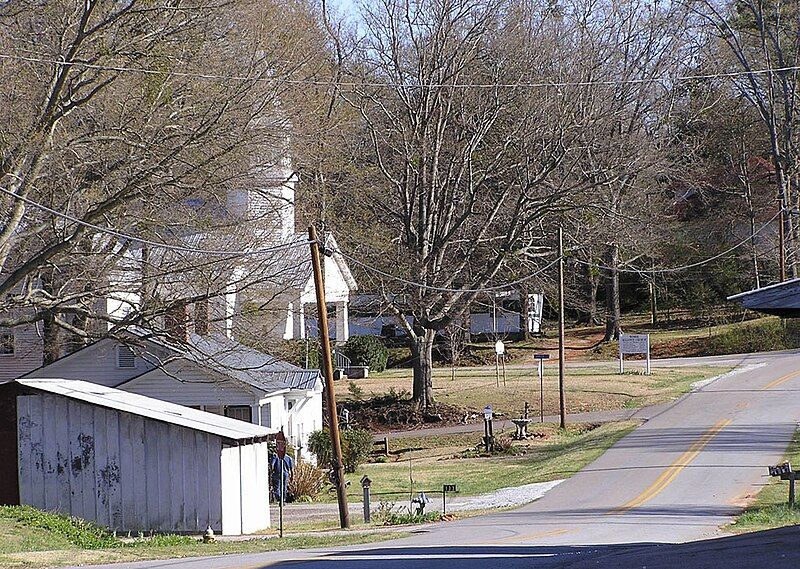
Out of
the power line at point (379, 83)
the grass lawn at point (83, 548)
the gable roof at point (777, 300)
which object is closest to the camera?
the gable roof at point (777, 300)

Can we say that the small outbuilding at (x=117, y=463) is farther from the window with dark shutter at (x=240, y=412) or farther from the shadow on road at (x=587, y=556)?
the window with dark shutter at (x=240, y=412)

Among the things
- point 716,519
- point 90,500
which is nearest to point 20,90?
point 90,500

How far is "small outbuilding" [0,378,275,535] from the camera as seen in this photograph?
22.4 meters

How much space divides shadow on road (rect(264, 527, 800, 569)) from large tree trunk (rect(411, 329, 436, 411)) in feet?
95.4

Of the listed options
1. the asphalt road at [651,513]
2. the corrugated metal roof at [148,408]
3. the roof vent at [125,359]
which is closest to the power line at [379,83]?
the corrugated metal roof at [148,408]

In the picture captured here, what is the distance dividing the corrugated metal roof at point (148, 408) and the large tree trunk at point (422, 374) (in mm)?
19090

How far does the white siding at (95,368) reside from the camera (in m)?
33.1

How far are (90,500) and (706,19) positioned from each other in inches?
1653

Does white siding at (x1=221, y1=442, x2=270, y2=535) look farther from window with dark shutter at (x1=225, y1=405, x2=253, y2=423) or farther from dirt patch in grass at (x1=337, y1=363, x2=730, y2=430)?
dirt patch in grass at (x1=337, y1=363, x2=730, y2=430)

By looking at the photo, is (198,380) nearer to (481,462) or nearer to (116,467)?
(481,462)

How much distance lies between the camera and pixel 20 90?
20281 mm

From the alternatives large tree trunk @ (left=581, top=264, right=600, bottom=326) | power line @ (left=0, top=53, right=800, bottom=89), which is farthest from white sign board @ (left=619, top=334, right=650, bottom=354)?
large tree trunk @ (left=581, top=264, right=600, bottom=326)

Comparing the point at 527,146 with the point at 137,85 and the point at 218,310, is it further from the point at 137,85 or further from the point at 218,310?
the point at 137,85

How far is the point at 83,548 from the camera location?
56.7ft
